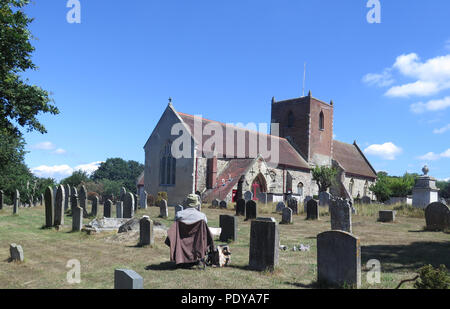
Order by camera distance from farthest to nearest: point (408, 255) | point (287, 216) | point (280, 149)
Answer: point (280, 149) → point (287, 216) → point (408, 255)

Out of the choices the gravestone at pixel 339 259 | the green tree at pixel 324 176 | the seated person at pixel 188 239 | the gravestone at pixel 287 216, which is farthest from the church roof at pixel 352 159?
the gravestone at pixel 339 259

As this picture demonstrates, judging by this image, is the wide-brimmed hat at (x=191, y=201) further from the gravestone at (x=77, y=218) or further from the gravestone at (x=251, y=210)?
the gravestone at (x=251, y=210)

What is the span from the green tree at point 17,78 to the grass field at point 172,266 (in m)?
4.35

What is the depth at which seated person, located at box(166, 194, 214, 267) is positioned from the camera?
7648mm

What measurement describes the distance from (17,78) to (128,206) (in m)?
7.26

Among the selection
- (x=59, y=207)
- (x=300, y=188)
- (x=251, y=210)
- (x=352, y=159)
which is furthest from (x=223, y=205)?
(x=352, y=159)

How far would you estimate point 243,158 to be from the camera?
1204 inches

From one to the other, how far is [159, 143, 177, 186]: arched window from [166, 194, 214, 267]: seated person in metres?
22.8

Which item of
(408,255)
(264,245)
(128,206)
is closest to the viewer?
(264,245)

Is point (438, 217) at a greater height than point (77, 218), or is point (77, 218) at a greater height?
point (438, 217)

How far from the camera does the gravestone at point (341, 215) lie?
1138cm

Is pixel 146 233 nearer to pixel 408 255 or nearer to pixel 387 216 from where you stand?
pixel 408 255

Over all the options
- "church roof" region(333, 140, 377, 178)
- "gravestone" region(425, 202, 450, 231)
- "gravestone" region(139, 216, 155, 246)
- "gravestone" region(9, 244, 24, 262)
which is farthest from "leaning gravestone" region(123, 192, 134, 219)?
"church roof" region(333, 140, 377, 178)
